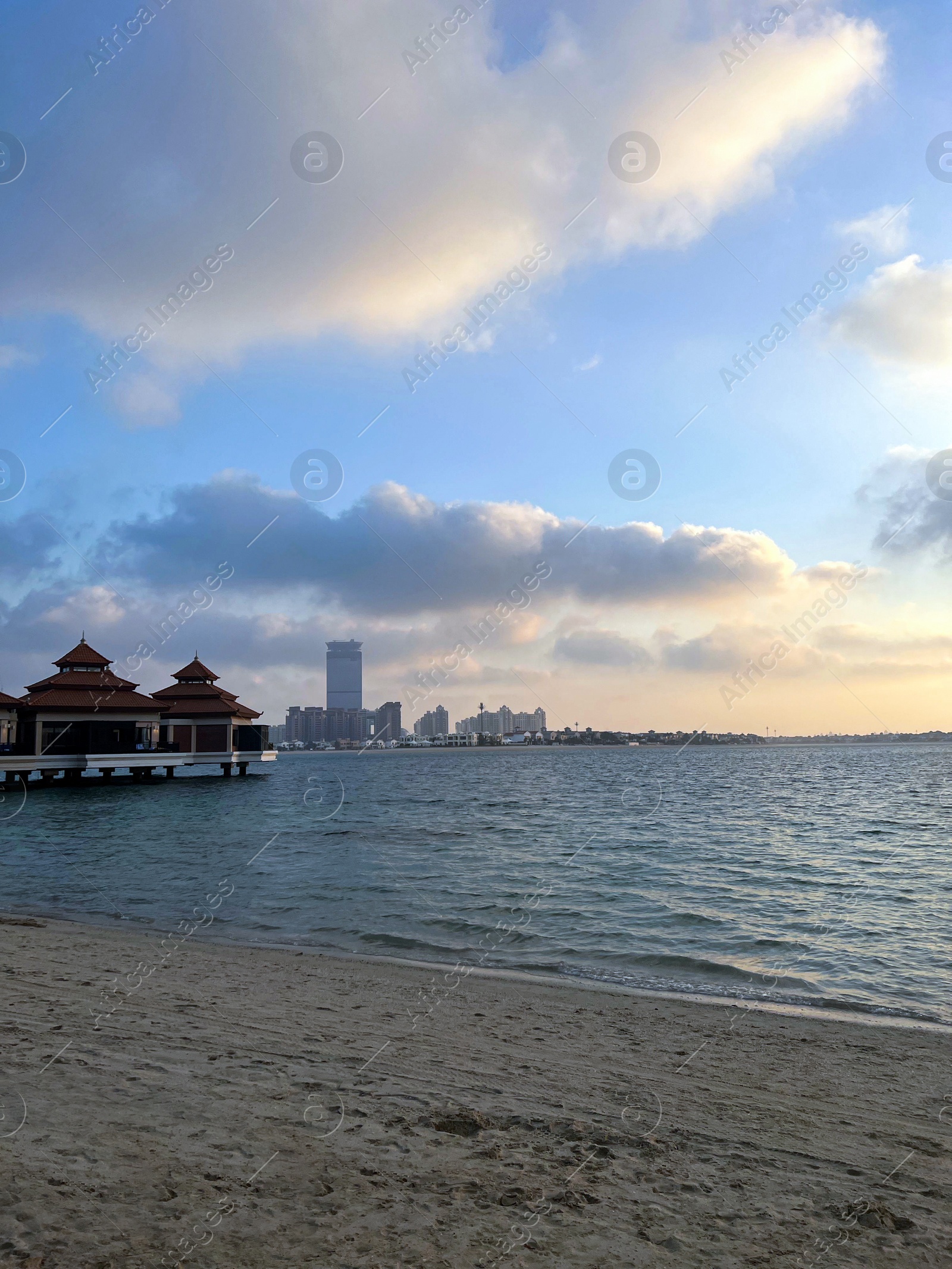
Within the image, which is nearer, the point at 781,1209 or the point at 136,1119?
the point at 781,1209

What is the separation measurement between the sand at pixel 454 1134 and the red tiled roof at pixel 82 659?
196 ft

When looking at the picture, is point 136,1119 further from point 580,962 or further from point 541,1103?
point 580,962

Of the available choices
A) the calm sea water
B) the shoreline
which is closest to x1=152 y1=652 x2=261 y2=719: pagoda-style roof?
the calm sea water

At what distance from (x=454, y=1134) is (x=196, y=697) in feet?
252

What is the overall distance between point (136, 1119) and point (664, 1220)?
12.2 ft

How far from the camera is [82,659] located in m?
64.6

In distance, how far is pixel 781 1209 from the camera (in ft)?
16.6

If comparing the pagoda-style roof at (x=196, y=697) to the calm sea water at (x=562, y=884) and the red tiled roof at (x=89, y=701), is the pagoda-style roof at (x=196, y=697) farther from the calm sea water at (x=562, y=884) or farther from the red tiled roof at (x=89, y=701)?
the calm sea water at (x=562, y=884)

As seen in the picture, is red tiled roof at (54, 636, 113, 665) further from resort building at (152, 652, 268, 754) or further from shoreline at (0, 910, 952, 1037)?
shoreline at (0, 910, 952, 1037)

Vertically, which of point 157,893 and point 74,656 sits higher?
point 74,656

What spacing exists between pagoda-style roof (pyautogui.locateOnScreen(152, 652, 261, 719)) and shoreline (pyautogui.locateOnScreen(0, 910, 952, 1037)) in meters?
63.5

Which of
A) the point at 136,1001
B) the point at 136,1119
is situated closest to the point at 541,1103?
the point at 136,1119

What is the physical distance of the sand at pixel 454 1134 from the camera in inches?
175

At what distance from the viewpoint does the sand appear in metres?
4.44
